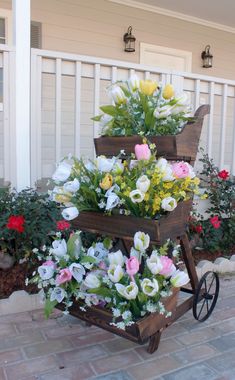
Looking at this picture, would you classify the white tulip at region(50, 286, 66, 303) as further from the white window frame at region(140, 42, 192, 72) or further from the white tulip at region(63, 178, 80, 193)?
the white window frame at region(140, 42, 192, 72)

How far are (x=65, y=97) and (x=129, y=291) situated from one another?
6.52 feet

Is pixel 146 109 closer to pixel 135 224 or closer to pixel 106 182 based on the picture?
pixel 106 182

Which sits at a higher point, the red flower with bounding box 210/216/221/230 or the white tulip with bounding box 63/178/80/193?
the white tulip with bounding box 63/178/80/193

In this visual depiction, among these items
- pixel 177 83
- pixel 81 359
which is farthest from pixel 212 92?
pixel 81 359

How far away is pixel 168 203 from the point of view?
1702 mm

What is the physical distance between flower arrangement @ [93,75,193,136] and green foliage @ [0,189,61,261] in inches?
36.3

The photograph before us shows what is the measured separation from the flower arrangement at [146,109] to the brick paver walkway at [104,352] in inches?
46.7

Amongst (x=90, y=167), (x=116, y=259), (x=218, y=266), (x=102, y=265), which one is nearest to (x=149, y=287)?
(x=116, y=259)

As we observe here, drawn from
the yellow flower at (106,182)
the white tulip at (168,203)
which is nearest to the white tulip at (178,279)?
the white tulip at (168,203)

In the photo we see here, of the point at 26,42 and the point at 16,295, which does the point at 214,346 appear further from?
the point at 26,42

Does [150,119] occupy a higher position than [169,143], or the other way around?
[150,119]

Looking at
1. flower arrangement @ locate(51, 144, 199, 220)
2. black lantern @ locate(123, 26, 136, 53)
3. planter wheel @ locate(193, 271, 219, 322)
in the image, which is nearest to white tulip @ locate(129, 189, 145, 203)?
flower arrangement @ locate(51, 144, 199, 220)

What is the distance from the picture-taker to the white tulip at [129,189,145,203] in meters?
1.64

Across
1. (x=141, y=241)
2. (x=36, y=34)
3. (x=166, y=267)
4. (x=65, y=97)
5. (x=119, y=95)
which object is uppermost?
(x=36, y=34)
